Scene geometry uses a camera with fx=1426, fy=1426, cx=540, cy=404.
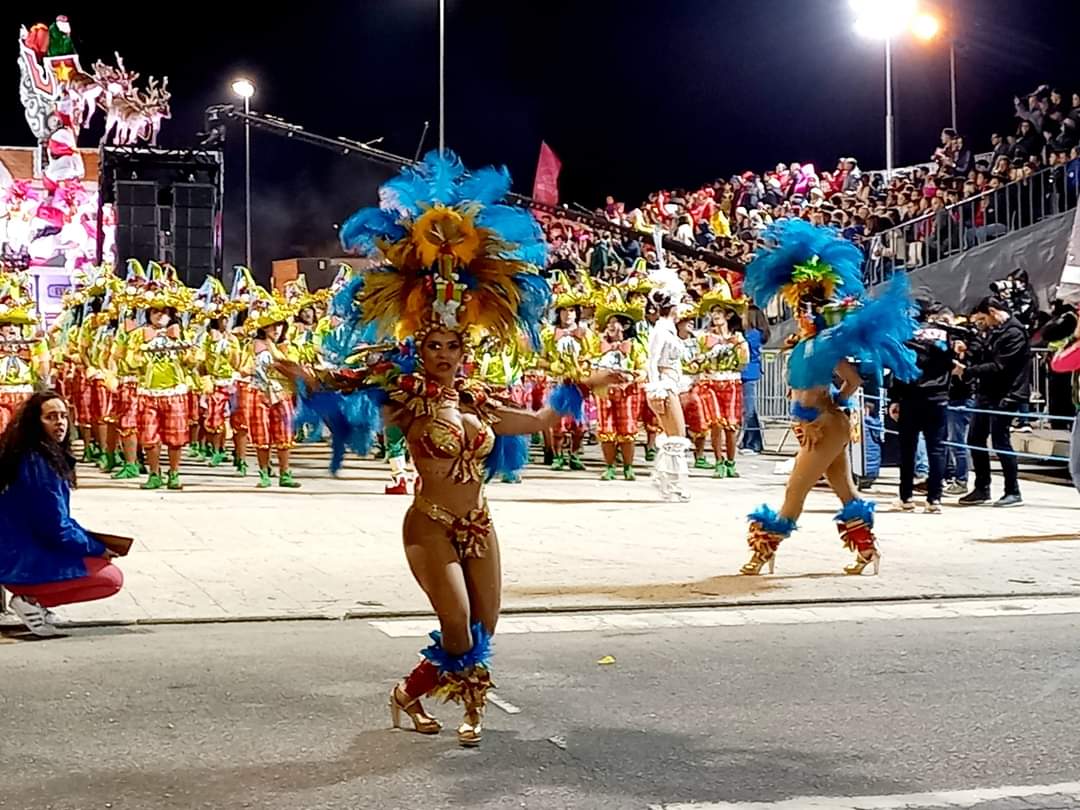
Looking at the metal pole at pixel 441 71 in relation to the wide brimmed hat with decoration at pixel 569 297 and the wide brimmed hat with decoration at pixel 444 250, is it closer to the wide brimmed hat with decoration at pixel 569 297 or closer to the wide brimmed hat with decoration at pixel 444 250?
the wide brimmed hat with decoration at pixel 569 297

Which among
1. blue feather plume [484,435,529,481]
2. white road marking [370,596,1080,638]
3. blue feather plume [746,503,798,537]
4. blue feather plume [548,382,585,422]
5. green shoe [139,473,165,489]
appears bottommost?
white road marking [370,596,1080,638]

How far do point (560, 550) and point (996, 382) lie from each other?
19.3 feet

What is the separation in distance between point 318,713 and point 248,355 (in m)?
11.4

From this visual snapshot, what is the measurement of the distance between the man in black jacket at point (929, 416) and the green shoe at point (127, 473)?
9014 mm

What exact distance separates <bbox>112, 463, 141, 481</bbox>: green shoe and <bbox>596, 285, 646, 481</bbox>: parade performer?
563 centimetres

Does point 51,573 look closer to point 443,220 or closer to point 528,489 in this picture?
point 443,220

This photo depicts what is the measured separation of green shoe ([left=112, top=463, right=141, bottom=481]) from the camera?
17078 mm

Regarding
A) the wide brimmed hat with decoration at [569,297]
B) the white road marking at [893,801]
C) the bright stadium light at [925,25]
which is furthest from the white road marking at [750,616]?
the bright stadium light at [925,25]

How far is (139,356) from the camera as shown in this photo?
16328mm

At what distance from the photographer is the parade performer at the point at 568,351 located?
17.5 metres

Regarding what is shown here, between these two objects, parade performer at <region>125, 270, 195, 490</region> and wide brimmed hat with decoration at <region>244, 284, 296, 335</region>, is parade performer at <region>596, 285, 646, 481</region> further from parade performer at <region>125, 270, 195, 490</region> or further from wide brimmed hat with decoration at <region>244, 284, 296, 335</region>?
parade performer at <region>125, 270, 195, 490</region>

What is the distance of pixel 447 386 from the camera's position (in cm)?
566

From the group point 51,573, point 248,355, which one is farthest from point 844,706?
point 248,355

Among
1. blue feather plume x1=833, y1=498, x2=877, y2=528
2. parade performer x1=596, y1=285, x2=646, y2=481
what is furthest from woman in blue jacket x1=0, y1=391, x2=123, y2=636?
parade performer x1=596, y1=285, x2=646, y2=481
